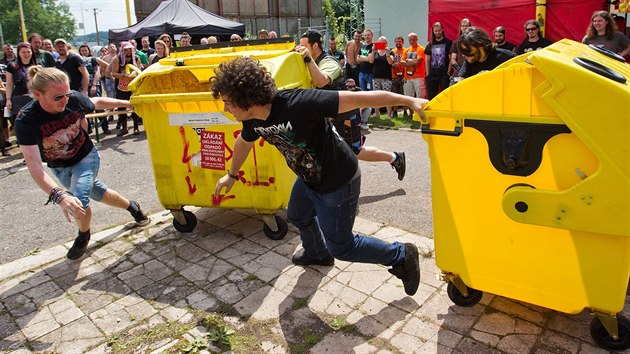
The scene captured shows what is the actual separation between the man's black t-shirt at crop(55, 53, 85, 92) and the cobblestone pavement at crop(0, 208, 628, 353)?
4.79 m

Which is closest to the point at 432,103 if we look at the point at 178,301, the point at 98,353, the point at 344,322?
the point at 344,322

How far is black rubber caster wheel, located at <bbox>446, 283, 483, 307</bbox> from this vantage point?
2855mm

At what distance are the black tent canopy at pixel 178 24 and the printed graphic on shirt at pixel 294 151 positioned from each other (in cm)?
1449

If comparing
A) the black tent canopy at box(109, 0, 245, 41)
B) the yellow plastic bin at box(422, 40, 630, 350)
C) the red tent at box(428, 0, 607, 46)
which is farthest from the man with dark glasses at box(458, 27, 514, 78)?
the black tent canopy at box(109, 0, 245, 41)

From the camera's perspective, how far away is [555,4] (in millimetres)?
8625

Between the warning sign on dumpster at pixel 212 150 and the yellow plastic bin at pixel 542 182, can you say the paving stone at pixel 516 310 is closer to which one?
the yellow plastic bin at pixel 542 182

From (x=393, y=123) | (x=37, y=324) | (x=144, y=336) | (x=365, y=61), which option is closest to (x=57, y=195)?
(x=37, y=324)

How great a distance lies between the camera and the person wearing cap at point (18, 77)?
7.50 m

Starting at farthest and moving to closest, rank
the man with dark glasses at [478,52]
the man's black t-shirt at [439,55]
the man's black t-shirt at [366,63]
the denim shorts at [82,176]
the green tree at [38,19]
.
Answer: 1. the green tree at [38,19]
2. the man's black t-shirt at [366,63]
3. the man's black t-shirt at [439,55]
4. the man with dark glasses at [478,52]
5. the denim shorts at [82,176]

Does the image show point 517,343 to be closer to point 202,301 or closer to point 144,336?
point 202,301

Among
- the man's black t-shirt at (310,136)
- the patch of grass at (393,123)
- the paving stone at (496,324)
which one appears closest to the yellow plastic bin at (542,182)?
the paving stone at (496,324)

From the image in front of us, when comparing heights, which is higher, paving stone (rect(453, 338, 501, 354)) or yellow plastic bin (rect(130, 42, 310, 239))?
yellow plastic bin (rect(130, 42, 310, 239))

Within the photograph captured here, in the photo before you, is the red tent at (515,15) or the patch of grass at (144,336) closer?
the patch of grass at (144,336)

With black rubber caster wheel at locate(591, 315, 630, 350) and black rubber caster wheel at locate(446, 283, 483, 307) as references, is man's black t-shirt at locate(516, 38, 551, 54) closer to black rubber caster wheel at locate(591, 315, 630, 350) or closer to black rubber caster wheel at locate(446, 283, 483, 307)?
black rubber caster wheel at locate(446, 283, 483, 307)
